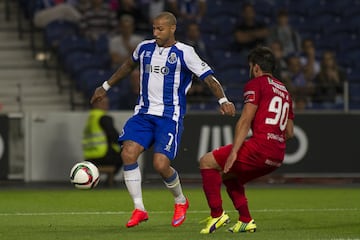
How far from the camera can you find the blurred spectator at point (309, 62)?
20.7 meters

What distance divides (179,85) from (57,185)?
788 cm

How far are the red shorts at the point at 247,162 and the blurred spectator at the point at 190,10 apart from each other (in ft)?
39.1

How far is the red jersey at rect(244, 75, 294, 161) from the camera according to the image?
9.92 metres

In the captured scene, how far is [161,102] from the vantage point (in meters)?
10.8

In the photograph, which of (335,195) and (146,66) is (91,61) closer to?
(335,195)

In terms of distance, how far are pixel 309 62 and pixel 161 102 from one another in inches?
410

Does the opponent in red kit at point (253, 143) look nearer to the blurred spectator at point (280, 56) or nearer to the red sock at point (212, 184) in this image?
the red sock at point (212, 184)

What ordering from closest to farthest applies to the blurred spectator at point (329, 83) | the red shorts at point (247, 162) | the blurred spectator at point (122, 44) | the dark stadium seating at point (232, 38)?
1. the red shorts at point (247, 162)
2. the blurred spectator at point (329, 83)
3. the blurred spectator at point (122, 44)
4. the dark stadium seating at point (232, 38)

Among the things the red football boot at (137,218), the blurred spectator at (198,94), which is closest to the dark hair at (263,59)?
the red football boot at (137,218)

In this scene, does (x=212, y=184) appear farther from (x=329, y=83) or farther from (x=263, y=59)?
(x=329, y=83)

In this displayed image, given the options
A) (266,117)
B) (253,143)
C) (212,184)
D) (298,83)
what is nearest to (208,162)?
(212,184)

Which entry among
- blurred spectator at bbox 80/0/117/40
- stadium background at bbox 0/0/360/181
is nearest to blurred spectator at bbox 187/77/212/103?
stadium background at bbox 0/0/360/181

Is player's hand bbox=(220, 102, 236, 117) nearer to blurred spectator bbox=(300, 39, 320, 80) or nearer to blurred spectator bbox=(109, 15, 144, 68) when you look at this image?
blurred spectator bbox=(109, 15, 144, 68)

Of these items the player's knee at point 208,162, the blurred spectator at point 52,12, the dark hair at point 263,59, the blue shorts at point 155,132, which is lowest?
the player's knee at point 208,162
